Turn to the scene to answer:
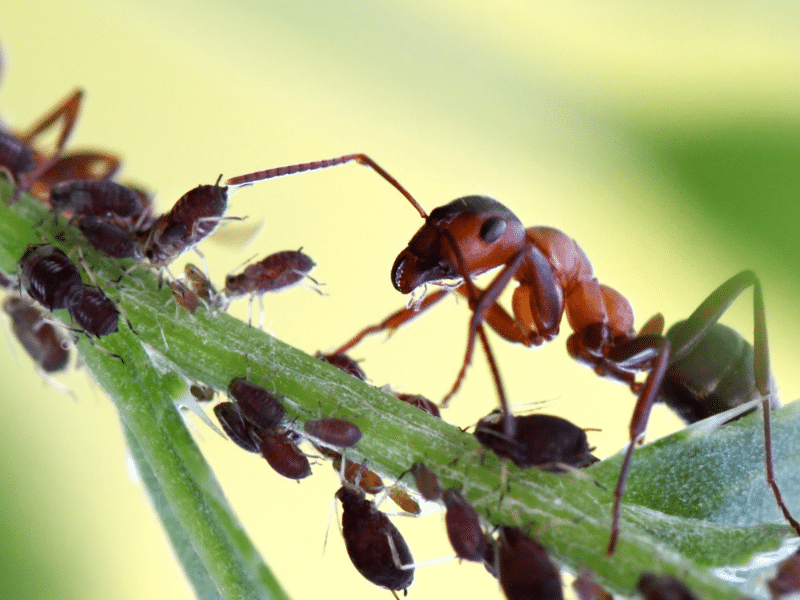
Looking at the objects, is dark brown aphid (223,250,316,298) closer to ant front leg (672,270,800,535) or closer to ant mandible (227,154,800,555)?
ant mandible (227,154,800,555)

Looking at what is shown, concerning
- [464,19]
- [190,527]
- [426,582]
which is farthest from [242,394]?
[464,19]

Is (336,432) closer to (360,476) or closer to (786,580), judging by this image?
(360,476)

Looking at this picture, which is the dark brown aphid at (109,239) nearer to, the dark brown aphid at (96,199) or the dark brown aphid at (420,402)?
the dark brown aphid at (96,199)

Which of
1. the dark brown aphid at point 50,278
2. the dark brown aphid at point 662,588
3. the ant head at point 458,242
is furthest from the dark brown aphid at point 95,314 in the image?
the dark brown aphid at point 662,588

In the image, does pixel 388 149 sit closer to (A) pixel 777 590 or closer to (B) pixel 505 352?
(B) pixel 505 352

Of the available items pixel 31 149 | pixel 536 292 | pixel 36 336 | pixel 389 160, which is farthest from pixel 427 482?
pixel 389 160

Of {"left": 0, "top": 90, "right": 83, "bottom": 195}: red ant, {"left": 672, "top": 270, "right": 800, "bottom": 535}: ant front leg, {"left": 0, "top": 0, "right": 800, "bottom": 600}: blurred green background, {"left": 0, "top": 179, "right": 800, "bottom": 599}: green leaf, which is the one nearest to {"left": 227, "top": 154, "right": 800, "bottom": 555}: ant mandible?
{"left": 672, "top": 270, "right": 800, "bottom": 535}: ant front leg
